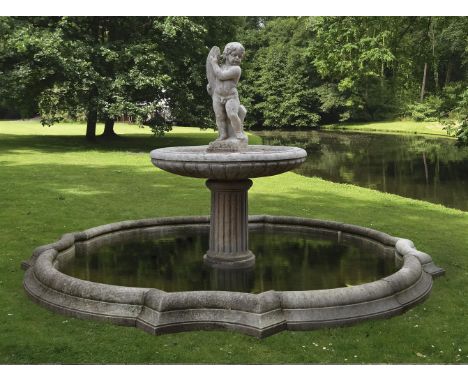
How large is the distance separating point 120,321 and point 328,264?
3.78 meters

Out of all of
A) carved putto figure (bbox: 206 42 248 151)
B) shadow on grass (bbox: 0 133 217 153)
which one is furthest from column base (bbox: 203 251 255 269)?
shadow on grass (bbox: 0 133 217 153)

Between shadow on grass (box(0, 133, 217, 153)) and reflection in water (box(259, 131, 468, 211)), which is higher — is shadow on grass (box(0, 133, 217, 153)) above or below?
above

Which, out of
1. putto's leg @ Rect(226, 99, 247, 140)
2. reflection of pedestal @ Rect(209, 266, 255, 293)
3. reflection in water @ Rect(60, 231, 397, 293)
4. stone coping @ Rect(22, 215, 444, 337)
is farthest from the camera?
putto's leg @ Rect(226, 99, 247, 140)

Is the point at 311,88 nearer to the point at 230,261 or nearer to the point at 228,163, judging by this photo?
the point at 230,261

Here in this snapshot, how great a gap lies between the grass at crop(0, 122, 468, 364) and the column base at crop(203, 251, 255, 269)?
7.10ft

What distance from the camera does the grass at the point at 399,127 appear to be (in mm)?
52375

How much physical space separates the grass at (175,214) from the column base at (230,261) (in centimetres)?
216

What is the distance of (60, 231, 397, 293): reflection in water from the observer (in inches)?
320

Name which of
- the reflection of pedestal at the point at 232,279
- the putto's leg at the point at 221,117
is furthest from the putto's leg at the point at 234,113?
the reflection of pedestal at the point at 232,279

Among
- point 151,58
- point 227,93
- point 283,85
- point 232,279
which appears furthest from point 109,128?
point 232,279

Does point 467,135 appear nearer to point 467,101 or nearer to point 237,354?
point 467,101

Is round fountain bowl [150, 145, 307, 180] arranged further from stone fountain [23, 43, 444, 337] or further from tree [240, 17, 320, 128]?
tree [240, 17, 320, 128]

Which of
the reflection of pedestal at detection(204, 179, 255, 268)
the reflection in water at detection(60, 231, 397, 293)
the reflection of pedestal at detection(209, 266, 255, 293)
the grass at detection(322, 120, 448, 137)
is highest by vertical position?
the reflection of pedestal at detection(204, 179, 255, 268)

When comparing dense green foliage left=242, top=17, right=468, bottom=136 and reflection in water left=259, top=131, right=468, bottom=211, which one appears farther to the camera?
dense green foliage left=242, top=17, right=468, bottom=136
